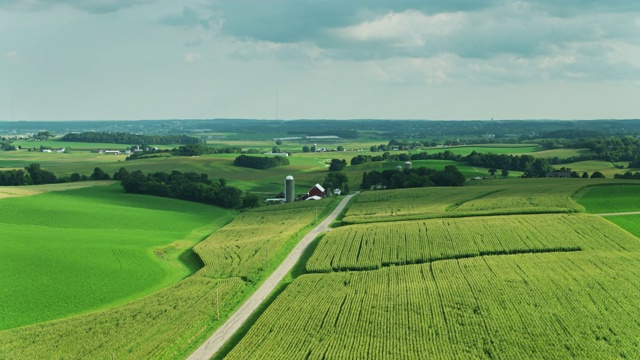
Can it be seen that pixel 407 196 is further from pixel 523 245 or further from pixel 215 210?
pixel 523 245

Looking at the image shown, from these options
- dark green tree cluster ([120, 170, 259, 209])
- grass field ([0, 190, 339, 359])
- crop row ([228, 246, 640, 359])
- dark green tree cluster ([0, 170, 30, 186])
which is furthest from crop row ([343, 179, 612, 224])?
dark green tree cluster ([0, 170, 30, 186])

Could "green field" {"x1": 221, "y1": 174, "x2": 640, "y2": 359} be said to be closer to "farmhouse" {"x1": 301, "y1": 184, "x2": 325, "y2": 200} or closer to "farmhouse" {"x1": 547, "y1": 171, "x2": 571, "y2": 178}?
"farmhouse" {"x1": 301, "y1": 184, "x2": 325, "y2": 200}

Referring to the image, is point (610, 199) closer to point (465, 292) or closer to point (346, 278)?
point (346, 278)

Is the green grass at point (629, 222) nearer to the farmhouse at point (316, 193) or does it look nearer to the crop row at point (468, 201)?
the crop row at point (468, 201)

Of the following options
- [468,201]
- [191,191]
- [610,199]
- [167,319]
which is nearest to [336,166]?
[191,191]

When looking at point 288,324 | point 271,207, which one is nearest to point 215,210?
point 271,207
